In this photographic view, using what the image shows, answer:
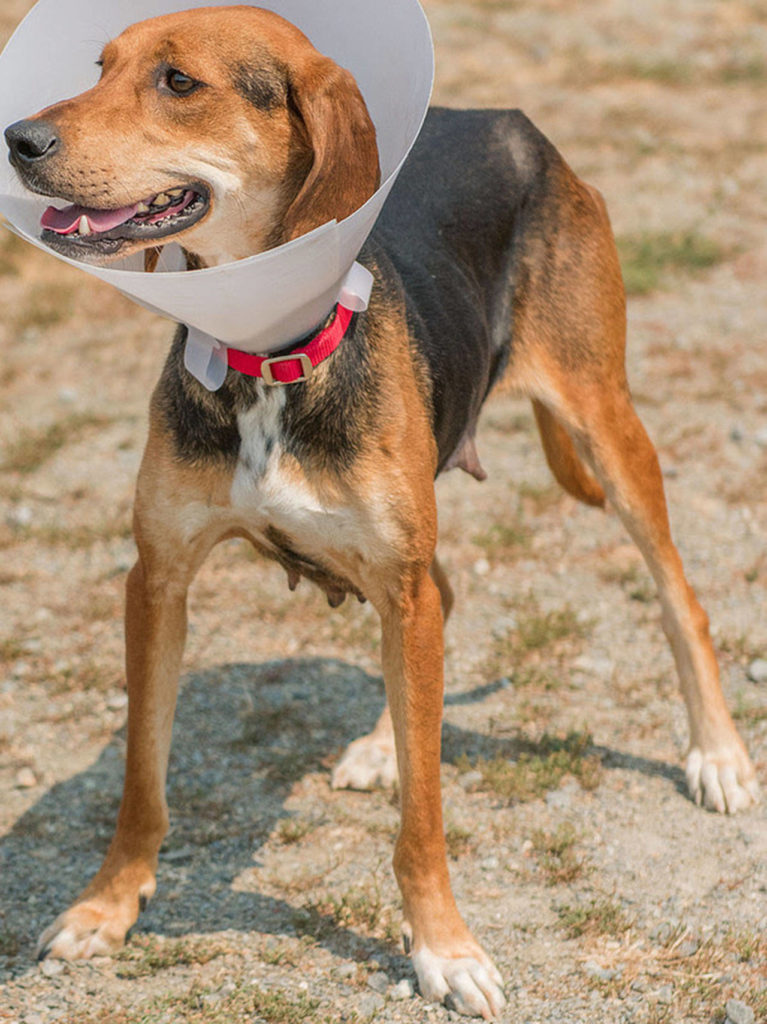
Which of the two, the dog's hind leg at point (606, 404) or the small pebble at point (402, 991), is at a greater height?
the dog's hind leg at point (606, 404)

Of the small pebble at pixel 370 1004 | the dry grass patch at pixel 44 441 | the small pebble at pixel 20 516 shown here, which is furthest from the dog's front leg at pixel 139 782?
the dry grass patch at pixel 44 441

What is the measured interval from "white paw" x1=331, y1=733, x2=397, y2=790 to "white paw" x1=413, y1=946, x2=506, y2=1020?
3.53 feet

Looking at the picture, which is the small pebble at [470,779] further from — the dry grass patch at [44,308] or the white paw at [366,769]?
the dry grass patch at [44,308]

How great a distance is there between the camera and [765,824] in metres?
4.38

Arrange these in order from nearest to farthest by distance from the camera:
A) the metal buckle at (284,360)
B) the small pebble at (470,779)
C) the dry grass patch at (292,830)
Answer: the metal buckle at (284,360) → the dry grass patch at (292,830) → the small pebble at (470,779)

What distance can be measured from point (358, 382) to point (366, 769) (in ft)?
5.81

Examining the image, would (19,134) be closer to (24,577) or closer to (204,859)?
(204,859)

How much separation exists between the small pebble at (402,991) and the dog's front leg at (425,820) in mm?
38

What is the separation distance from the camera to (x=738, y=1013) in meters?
3.37

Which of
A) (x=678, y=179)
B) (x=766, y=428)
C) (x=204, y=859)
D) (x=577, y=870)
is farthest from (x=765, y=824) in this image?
(x=678, y=179)

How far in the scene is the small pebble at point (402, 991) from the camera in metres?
3.55

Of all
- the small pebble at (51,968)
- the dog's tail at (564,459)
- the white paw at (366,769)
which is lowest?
the white paw at (366,769)

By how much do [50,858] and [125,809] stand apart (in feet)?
1.88

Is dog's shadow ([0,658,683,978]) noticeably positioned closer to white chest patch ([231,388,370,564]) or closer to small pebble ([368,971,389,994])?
small pebble ([368,971,389,994])
